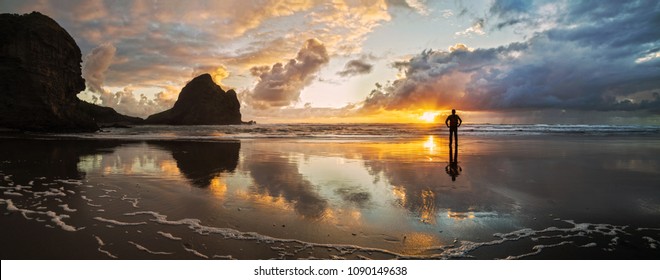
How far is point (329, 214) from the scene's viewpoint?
6.11m

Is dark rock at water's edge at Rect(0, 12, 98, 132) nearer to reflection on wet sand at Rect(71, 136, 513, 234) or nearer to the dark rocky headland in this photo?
the dark rocky headland

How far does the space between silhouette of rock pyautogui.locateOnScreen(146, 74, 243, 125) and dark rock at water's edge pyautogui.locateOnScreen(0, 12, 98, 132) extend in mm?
122860

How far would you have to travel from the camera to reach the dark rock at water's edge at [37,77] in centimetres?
Result: 4006

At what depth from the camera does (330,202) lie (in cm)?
701

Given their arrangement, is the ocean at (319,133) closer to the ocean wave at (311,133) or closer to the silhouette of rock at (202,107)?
the ocean wave at (311,133)

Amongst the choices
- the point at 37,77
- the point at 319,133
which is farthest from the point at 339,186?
the point at 37,77

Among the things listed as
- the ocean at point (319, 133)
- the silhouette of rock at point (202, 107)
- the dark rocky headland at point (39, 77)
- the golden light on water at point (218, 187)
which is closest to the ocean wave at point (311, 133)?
the ocean at point (319, 133)

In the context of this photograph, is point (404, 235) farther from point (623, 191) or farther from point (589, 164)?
point (589, 164)

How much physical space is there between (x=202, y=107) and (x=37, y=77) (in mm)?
136016

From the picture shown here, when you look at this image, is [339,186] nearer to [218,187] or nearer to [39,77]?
[218,187]

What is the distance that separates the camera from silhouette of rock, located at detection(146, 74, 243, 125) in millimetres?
173863

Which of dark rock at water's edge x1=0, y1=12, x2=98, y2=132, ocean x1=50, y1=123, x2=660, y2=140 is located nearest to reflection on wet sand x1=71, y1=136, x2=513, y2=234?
ocean x1=50, y1=123, x2=660, y2=140

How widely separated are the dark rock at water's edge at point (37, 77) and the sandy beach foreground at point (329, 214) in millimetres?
39823

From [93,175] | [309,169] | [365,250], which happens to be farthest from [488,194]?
[93,175]
